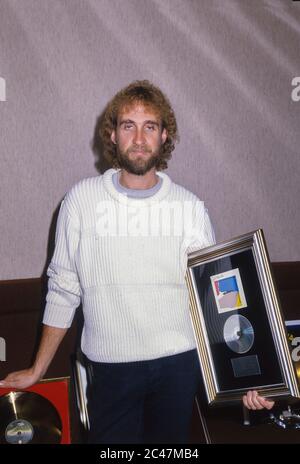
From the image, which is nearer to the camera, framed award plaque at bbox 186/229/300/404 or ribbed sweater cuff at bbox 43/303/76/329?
framed award plaque at bbox 186/229/300/404

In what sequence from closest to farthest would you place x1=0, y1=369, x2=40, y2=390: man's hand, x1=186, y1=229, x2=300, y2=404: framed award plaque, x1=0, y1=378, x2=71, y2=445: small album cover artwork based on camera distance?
x1=186, y1=229, x2=300, y2=404: framed award plaque, x1=0, y1=369, x2=40, y2=390: man's hand, x1=0, y1=378, x2=71, y2=445: small album cover artwork

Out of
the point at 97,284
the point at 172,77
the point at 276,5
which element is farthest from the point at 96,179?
the point at 276,5

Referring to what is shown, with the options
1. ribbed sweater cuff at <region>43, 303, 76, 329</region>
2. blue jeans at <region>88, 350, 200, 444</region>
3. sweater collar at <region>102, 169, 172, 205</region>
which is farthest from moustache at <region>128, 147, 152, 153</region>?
blue jeans at <region>88, 350, 200, 444</region>

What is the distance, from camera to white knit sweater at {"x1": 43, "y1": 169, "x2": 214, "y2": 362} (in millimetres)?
1479

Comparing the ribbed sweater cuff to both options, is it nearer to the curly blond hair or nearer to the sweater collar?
the sweater collar

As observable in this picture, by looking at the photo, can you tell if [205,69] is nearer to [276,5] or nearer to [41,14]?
[276,5]

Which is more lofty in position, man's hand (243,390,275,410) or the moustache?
the moustache

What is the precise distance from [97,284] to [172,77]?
109cm

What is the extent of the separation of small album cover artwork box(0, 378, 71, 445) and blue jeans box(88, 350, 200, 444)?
0.34 metres

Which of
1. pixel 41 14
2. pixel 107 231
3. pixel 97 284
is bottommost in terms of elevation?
pixel 97 284

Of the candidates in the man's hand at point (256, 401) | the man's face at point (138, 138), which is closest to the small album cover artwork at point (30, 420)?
the man's hand at point (256, 401)

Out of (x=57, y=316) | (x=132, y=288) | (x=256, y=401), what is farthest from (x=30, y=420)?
(x=256, y=401)

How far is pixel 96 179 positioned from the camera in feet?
5.23

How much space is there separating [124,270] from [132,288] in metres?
0.06
